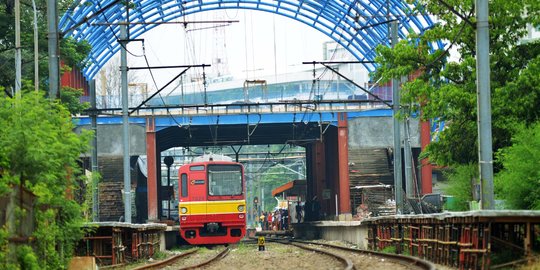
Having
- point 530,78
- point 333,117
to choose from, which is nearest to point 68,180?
point 530,78

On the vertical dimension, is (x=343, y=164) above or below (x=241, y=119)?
below

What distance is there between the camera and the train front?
39.7 m

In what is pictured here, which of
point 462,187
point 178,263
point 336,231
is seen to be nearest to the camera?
point 178,263

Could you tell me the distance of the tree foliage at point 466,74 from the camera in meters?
29.9

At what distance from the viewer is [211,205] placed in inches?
1564

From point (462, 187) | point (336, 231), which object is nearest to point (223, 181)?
point (336, 231)

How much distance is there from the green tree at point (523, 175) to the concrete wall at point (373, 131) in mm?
28465

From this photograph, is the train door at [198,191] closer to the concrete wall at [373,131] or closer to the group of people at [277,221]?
the concrete wall at [373,131]

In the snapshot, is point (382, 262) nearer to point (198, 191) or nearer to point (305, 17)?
point (198, 191)

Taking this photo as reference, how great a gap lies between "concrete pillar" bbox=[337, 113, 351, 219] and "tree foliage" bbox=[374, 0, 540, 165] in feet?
67.7

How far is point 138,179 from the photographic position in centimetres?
6191

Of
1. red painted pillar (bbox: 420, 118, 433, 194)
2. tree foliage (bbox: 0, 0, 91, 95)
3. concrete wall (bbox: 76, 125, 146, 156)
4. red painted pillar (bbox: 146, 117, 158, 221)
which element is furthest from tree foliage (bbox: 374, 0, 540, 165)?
concrete wall (bbox: 76, 125, 146, 156)

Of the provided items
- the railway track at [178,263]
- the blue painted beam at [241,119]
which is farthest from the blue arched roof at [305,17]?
the railway track at [178,263]

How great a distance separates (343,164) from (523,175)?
2999 cm
